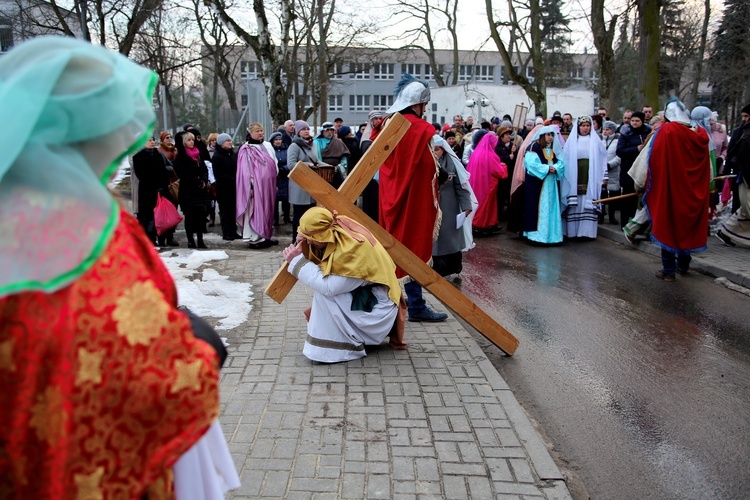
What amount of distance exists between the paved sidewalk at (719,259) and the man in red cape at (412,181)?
4.34 m

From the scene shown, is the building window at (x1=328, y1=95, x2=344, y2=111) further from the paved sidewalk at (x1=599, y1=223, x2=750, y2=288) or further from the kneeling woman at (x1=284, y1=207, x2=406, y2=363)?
the kneeling woman at (x1=284, y1=207, x2=406, y2=363)

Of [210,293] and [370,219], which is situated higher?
[370,219]

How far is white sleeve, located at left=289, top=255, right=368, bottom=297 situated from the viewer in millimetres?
4852

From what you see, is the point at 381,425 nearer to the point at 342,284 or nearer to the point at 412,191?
the point at 342,284

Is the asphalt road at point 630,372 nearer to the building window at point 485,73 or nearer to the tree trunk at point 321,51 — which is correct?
the tree trunk at point 321,51

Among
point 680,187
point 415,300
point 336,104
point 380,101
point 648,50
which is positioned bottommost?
point 336,104

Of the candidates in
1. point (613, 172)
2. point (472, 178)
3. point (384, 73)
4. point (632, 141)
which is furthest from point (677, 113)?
point (384, 73)

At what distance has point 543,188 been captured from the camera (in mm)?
11305

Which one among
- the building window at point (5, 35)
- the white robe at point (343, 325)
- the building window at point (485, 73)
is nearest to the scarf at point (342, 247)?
the white robe at point (343, 325)

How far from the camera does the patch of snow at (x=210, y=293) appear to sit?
659 centimetres

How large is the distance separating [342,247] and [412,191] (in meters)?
1.44

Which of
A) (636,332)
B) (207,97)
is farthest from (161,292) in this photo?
(207,97)

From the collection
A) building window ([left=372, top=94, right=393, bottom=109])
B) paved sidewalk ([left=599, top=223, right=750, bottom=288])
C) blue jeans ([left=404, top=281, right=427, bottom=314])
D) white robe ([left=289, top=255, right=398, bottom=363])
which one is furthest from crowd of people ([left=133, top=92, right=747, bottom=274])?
building window ([left=372, top=94, right=393, bottom=109])

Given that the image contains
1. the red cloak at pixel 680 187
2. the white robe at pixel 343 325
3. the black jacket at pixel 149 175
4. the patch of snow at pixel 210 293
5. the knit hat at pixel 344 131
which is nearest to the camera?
the white robe at pixel 343 325
